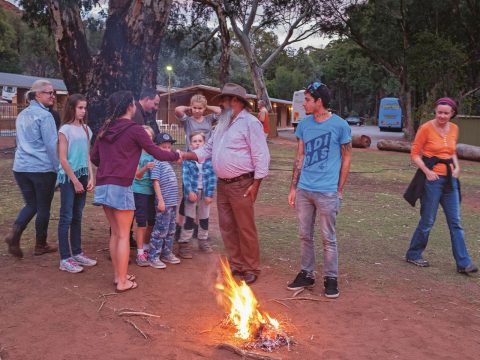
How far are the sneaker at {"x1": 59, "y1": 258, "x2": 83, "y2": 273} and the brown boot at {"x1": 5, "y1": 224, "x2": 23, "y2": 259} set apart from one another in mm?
657

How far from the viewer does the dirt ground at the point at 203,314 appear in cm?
364

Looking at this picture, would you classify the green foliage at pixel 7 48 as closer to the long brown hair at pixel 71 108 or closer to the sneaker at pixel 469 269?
the long brown hair at pixel 71 108

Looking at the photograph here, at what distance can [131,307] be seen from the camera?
436 cm

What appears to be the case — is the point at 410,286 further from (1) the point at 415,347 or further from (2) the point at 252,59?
(2) the point at 252,59

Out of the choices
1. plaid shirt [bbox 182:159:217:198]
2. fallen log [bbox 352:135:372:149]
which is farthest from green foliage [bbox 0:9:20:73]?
plaid shirt [bbox 182:159:217:198]

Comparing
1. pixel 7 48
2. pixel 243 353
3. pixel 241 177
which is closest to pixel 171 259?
pixel 241 177

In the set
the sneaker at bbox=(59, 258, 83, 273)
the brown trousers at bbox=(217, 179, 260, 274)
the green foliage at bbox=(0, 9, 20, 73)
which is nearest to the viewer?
the brown trousers at bbox=(217, 179, 260, 274)

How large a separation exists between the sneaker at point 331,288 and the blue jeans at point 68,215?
253 centimetres

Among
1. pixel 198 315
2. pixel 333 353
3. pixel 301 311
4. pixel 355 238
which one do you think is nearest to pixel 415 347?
pixel 333 353

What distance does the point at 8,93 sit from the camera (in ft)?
118

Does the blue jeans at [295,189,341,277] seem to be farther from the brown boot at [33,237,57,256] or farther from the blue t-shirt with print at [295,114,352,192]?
the brown boot at [33,237,57,256]

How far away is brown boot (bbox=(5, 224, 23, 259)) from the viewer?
5.53m

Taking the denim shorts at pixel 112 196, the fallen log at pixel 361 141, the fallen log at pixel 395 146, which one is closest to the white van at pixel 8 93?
the fallen log at pixel 361 141

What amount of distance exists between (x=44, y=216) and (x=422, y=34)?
25.1 metres
